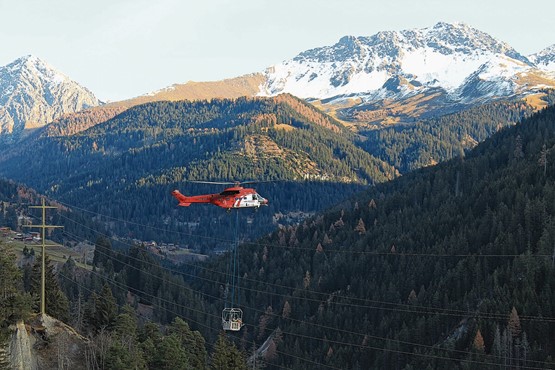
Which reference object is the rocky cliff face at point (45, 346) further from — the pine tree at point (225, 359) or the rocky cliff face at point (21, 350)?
the pine tree at point (225, 359)

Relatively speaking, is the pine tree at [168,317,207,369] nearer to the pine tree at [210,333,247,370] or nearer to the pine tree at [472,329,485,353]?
the pine tree at [210,333,247,370]

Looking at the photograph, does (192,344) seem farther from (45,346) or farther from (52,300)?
(45,346)

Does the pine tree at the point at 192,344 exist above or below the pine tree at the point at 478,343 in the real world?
above

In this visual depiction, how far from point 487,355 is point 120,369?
321ft

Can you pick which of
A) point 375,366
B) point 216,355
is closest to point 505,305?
point 375,366

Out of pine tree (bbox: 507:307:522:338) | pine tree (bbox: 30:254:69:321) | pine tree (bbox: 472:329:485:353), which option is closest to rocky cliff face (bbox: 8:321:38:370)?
pine tree (bbox: 30:254:69:321)

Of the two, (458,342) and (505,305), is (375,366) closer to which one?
(458,342)

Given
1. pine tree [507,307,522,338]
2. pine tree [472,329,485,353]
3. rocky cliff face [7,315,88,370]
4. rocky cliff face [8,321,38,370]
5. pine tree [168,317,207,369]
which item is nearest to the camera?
rocky cliff face [8,321,38,370]

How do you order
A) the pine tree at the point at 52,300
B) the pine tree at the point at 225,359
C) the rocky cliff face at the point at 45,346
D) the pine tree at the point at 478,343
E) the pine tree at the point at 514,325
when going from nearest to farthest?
the rocky cliff face at the point at 45,346, the pine tree at the point at 52,300, the pine tree at the point at 225,359, the pine tree at the point at 478,343, the pine tree at the point at 514,325

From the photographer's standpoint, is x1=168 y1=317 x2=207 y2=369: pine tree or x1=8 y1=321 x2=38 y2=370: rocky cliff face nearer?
x1=8 y1=321 x2=38 y2=370: rocky cliff face

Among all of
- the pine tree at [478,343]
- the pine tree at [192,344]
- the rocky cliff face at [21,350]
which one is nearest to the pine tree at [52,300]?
the rocky cliff face at [21,350]

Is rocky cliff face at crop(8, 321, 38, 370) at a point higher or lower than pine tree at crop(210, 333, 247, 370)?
higher

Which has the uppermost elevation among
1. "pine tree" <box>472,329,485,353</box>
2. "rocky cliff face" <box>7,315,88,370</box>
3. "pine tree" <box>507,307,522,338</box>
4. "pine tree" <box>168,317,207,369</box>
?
"rocky cliff face" <box>7,315,88,370</box>

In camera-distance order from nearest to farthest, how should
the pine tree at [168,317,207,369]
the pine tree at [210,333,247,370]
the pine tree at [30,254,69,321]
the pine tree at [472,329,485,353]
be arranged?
1. the pine tree at [30,254,69,321]
2. the pine tree at [210,333,247,370]
3. the pine tree at [168,317,207,369]
4. the pine tree at [472,329,485,353]
